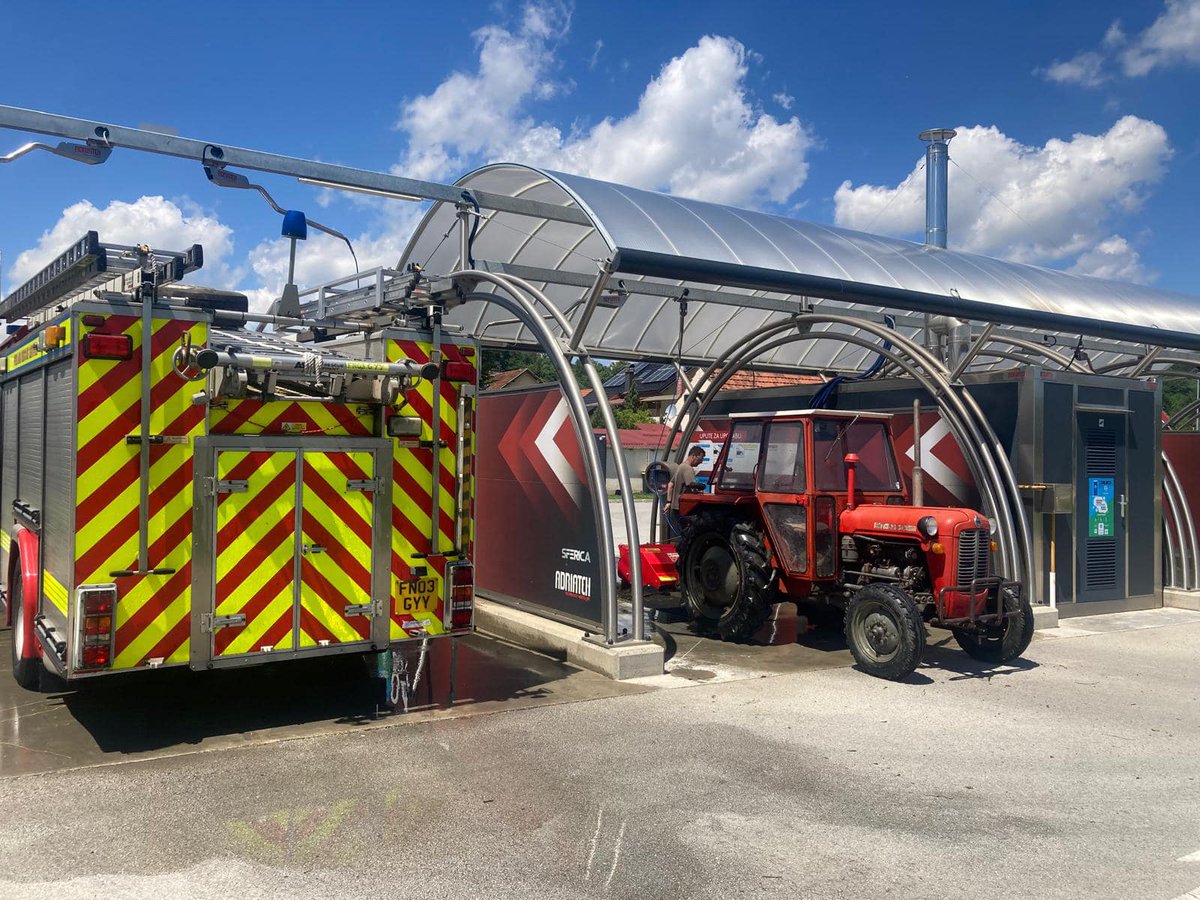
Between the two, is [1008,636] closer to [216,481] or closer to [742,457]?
[742,457]

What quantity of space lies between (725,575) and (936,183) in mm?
11407

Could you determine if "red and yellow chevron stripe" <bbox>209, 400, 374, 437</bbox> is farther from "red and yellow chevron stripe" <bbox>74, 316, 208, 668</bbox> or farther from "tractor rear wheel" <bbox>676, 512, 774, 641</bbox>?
"tractor rear wheel" <bbox>676, 512, 774, 641</bbox>

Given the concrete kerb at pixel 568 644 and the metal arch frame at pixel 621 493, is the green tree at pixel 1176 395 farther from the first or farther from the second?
the metal arch frame at pixel 621 493

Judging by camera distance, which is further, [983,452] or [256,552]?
[983,452]

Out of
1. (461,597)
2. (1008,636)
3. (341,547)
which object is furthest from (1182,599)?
(341,547)

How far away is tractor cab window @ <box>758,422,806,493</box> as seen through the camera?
349 inches

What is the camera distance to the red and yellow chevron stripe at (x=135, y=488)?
18.6ft

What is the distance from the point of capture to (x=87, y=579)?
18.5 feet

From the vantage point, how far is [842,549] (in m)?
8.77

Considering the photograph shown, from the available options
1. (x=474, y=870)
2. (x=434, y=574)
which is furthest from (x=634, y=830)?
(x=434, y=574)

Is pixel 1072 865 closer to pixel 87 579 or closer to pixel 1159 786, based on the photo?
pixel 1159 786

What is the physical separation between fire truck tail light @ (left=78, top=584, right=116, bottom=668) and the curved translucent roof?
4.72m

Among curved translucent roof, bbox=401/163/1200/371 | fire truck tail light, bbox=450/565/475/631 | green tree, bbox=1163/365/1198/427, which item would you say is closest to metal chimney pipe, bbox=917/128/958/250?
curved translucent roof, bbox=401/163/1200/371

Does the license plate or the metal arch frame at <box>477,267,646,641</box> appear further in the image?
the metal arch frame at <box>477,267,646,641</box>
